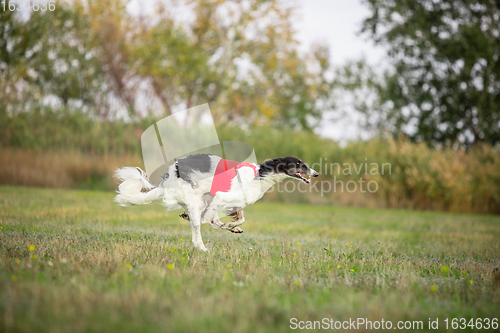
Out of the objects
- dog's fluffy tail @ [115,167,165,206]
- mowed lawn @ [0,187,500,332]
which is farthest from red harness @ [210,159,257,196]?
mowed lawn @ [0,187,500,332]

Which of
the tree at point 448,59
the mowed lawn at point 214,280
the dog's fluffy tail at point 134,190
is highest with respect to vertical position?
the tree at point 448,59

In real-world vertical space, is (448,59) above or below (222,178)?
above

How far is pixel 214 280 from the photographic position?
396 cm

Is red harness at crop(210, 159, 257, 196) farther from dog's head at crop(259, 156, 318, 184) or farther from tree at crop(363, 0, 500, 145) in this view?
tree at crop(363, 0, 500, 145)

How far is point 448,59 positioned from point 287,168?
21373 mm

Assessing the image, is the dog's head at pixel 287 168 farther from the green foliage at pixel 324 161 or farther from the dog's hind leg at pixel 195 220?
the green foliage at pixel 324 161

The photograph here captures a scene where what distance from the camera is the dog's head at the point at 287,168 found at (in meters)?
5.86

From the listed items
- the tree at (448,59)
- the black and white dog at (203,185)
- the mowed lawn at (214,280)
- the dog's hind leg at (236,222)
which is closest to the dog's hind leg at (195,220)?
the black and white dog at (203,185)

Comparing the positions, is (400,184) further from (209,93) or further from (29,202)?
(209,93)

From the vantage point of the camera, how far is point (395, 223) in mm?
12008

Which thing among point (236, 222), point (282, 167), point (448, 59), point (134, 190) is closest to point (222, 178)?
point (236, 222)

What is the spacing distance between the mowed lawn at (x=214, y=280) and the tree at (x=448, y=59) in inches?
677

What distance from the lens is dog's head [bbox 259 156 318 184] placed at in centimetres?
586

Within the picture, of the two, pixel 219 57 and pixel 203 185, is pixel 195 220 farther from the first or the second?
pixel 219 57
